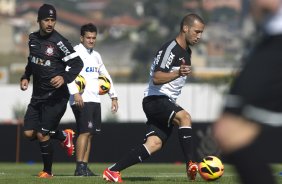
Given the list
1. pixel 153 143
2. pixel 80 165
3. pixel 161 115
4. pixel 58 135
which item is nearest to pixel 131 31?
pixel 58 135

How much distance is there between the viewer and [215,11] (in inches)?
5930

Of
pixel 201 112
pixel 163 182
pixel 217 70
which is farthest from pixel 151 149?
pixel 217 70

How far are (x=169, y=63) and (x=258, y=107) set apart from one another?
544cm

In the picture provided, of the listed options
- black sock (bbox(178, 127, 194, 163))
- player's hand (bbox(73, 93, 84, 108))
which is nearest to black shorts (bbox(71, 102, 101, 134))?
player's hand (bbox(73, 93, 84, 108))

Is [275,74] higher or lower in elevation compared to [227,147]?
higher

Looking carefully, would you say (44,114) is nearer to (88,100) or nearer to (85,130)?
(85,130)

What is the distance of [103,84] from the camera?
13953 mm

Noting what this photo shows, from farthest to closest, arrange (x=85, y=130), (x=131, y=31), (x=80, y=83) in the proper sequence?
(x=131, y=31) < (x=80, y=83) < (x=85, y=130)

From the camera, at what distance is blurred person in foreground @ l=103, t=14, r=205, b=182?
1080cm

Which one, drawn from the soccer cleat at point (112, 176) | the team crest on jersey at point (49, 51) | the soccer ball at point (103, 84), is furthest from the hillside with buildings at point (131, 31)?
the soccer cleat at point (112, 176)

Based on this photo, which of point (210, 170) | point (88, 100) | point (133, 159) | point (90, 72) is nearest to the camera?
point (133, 159)

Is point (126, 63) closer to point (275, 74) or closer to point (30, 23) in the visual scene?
point (30, 23)

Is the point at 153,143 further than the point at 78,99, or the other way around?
the point at 78,99

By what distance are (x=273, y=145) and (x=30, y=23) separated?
124634mm
